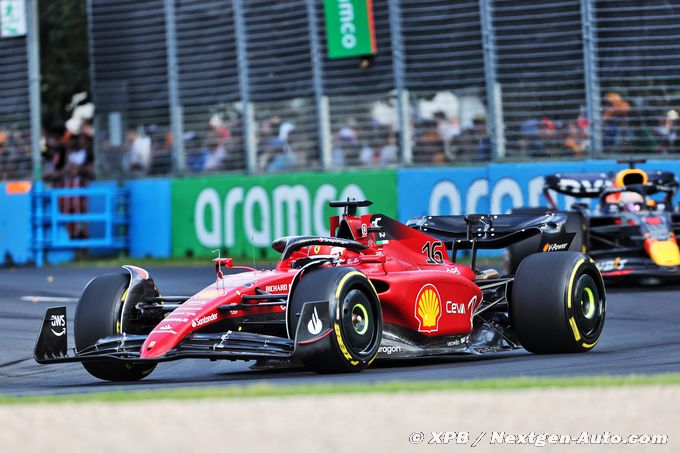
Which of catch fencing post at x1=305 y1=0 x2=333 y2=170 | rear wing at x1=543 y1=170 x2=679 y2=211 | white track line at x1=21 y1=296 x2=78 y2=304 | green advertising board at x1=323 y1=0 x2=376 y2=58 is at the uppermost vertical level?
green advertising board at x1=323 y1=0 x2=376 y2=58

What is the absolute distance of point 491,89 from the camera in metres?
18.2

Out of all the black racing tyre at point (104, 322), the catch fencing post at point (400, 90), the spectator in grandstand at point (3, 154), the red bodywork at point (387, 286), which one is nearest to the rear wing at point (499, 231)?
the red bodywork at point (387, 286)

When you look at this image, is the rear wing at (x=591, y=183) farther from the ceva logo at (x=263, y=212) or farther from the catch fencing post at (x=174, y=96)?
the catch fencing post at (x=174, y=96)

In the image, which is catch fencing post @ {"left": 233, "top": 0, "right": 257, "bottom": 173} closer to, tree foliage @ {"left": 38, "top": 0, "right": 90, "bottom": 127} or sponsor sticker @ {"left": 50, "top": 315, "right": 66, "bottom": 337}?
tree foliage @ {"left": 38, "top": 0, "right": 90, "bottom": 127}

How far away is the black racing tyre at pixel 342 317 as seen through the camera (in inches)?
310

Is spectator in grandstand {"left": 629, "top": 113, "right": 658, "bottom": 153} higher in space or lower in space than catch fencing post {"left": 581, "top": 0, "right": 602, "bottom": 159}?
lower

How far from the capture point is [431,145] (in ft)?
61.8

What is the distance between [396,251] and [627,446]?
4.37 metres

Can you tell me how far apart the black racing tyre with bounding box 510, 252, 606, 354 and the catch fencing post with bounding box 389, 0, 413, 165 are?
377 inches

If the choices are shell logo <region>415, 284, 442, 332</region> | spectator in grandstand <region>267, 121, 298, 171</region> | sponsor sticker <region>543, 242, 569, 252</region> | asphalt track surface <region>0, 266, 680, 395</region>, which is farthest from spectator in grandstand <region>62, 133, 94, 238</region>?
shell logo <region>415, 284, 442, 332</region>

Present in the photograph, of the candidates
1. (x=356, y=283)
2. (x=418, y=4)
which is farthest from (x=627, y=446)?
(x=418, y=4)

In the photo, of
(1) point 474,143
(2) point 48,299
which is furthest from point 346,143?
(2) point 48,299

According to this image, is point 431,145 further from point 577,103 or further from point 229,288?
point 229,288

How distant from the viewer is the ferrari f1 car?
1437 cm
